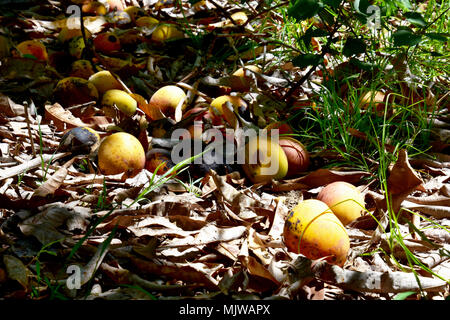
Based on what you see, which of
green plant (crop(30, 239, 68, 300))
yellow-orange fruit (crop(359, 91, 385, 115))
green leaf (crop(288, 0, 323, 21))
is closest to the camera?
green plant (crop(30, 239, 68, 300))

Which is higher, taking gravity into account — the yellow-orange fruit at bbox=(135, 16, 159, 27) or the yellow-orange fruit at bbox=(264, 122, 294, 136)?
the yellow-orange fruit at bbox=(135, 16, 159, 27)

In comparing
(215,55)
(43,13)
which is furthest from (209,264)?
(43,13)

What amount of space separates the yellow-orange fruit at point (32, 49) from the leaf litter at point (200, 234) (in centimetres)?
105

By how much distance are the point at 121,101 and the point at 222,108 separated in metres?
0.72

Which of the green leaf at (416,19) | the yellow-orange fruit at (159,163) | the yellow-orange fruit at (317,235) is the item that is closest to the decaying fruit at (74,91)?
the yellow-orange fruit at (159,163)

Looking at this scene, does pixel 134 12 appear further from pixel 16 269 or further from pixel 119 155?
pixel 16 269

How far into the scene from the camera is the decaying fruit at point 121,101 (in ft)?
10.7

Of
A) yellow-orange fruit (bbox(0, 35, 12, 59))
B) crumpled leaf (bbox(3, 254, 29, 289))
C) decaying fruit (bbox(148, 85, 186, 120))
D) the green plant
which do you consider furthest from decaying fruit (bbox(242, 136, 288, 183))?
yellow-orange fruit (bbox(0, 35, 12, 59))

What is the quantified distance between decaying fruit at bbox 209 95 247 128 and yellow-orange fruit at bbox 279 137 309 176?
13.8 inches

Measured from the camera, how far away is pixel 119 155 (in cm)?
259

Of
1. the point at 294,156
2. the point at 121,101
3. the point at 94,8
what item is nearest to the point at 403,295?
the point at 294,156

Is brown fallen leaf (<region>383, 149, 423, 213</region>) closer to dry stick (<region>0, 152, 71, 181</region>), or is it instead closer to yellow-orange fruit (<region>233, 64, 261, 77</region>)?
yellow-orange fruit (<region>233, 64, 261, 77</region>)

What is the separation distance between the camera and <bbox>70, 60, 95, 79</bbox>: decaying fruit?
12.1 ft
